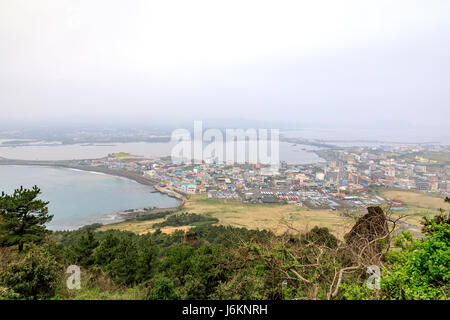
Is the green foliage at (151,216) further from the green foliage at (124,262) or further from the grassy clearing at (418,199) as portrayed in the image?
the grassy clearing at (418,199)

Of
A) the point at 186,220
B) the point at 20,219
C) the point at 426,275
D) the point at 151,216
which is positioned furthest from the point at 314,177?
the point at 20,219

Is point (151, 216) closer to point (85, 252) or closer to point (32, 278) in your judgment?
point (85, 252)

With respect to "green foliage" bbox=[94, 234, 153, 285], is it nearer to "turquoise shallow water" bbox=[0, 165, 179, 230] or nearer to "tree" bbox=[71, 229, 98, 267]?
"tree" bbox=[71, 229, 98, 267]

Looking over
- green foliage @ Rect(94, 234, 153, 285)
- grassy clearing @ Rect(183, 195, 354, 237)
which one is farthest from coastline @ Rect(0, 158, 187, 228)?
green foliage @ Rect(94, 234, 153, 285)

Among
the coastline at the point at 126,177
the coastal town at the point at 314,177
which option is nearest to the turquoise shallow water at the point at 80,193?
the coastline at the point at 126,177
